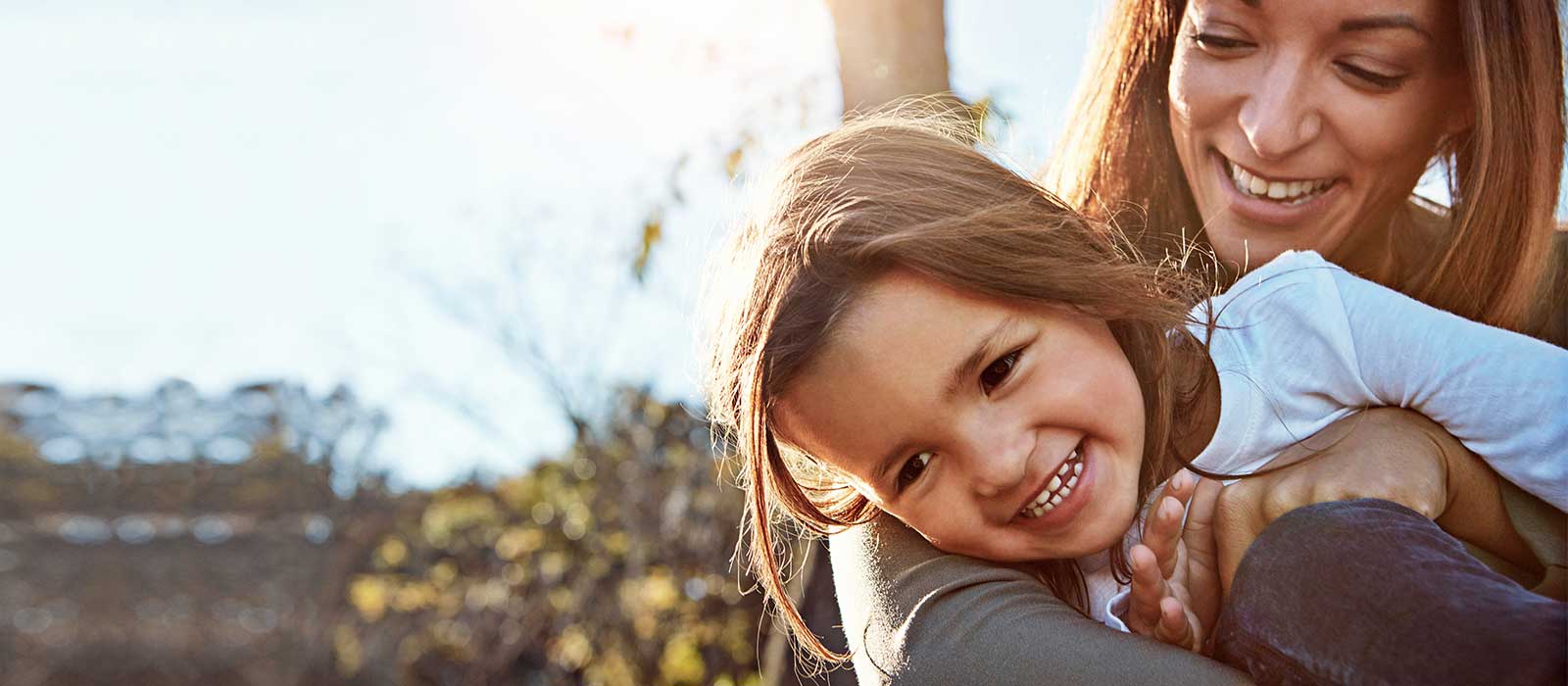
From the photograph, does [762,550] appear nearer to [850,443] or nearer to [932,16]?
[850,443]

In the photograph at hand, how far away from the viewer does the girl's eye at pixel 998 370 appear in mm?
1787

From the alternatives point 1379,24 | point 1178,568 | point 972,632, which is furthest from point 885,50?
point 972,632

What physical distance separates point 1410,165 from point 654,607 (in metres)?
4.50

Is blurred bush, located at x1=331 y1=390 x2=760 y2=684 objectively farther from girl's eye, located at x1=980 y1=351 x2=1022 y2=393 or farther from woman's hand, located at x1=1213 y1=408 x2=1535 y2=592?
woman's hand, located at x1=1213 y1=408 x2=1535 y2=592

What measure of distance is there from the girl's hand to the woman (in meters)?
0.07

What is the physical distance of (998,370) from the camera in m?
1.80

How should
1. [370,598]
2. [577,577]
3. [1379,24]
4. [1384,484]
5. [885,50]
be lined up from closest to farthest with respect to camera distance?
[1384,484] → [1379,24] → [885,50] → [577,577] → [370,598]

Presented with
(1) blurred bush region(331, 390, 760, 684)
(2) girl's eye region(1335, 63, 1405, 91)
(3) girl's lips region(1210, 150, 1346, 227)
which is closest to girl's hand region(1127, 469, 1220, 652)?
(3) girl's lips region(1210, 150, 1346, 227)

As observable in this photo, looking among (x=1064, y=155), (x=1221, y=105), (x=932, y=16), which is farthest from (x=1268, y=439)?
(x=932, y=16)

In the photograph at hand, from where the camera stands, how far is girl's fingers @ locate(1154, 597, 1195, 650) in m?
1.54

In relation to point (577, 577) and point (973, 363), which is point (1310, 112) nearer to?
point (973, 363)

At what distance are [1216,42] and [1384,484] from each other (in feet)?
3.12

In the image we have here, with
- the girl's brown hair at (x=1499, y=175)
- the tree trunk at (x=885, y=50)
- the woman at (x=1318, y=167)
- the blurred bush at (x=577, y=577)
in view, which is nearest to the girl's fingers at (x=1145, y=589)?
the woman at (x=1318, y=167)

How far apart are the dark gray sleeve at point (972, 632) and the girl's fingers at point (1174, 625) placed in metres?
0.06
